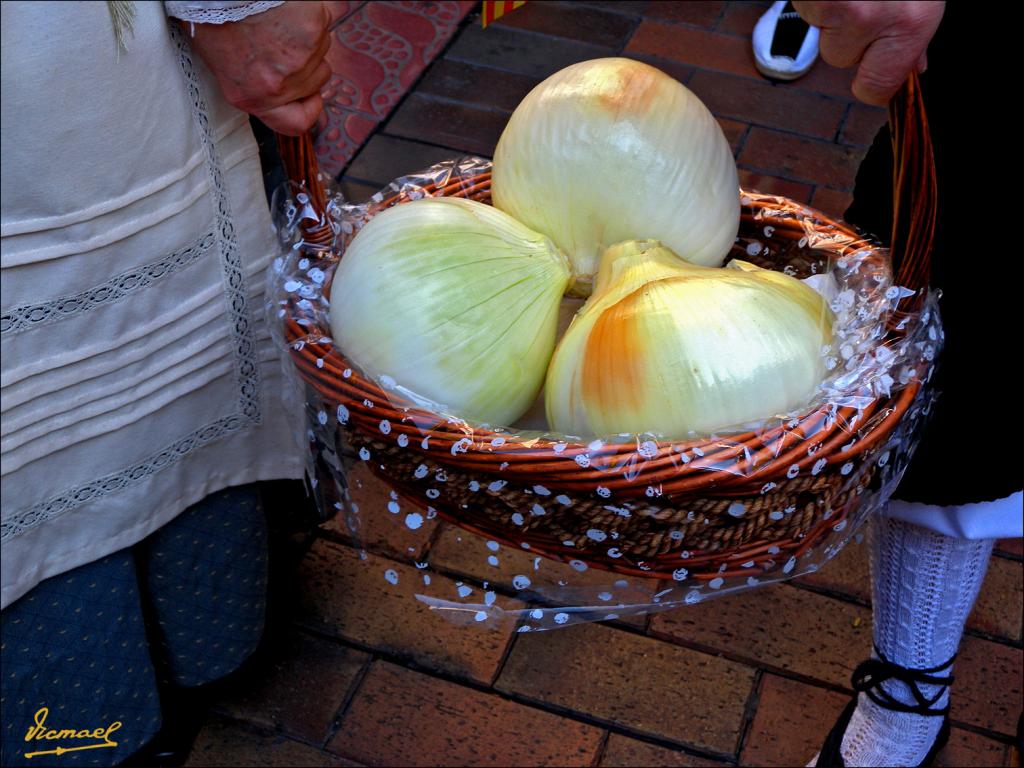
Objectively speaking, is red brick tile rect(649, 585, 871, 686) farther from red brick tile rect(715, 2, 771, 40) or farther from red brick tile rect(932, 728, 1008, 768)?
red brick tile rect(715, 2, 771, 40)

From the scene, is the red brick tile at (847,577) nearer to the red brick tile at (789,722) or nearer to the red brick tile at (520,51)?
the red brick tile at (789,722)

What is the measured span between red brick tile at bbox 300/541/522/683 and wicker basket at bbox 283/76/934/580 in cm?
58

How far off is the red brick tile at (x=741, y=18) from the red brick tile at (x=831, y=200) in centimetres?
57

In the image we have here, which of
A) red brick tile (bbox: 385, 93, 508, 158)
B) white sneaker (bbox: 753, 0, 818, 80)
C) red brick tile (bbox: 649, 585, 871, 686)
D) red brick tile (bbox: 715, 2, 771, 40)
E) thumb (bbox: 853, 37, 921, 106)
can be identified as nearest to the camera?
thumb (bbox: 853, 37, 921, 106)

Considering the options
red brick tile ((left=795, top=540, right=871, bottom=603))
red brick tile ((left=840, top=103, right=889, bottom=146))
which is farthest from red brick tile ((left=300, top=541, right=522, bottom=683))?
red brick tile ((left=840, top=103, right=889, bottom=146))

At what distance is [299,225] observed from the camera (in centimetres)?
96

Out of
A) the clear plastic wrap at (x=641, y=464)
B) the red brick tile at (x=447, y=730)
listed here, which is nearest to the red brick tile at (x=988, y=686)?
the red brick tile at (x=447, y=730)

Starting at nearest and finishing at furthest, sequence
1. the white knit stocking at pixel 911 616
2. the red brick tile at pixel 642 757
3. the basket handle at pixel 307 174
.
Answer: the basket handle at pixel 307 174, the white knit stocking at pixel 911 616, the red brick tile at pixel 642 757

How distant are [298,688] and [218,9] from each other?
2.83ft

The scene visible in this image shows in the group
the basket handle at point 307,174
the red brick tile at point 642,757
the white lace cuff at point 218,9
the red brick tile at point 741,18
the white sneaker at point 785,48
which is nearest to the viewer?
the white lace cuff at point 218,9

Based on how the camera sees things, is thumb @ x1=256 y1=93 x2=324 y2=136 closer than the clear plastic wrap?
No

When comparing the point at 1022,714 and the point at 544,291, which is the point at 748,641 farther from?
the point at 544,291

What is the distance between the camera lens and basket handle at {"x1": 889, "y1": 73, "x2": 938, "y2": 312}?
2.37ft

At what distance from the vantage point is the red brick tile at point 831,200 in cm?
198
